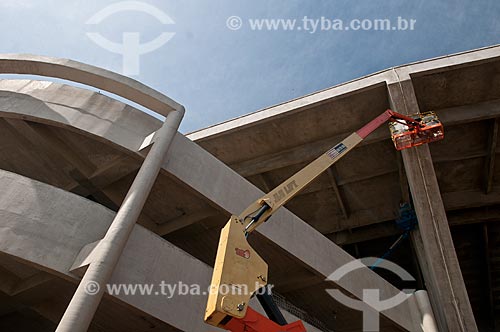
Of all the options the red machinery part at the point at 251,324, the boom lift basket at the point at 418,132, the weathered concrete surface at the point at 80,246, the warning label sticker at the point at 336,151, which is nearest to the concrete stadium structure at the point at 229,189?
the weathered concrete surface at the point at 80,246

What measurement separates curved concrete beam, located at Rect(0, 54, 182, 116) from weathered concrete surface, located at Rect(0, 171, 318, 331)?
325 cm

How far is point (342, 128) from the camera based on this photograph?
544 inches

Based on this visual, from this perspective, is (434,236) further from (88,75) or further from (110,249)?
(88,75)

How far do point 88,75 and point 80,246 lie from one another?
15.5ft

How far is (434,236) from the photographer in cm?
1117

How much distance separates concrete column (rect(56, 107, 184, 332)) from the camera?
6.43m

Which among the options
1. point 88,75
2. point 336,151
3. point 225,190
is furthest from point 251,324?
point 88,75

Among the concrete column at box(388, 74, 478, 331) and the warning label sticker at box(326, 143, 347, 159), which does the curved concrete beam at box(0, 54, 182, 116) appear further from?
the concrete column at box(388, 74, 478, 331)

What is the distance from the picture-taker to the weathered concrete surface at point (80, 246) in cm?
758

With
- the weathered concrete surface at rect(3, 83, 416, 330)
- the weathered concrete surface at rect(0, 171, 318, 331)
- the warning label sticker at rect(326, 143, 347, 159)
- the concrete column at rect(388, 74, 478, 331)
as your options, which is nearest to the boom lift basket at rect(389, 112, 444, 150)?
the concrete column at rect(388, 74, 478, 331)

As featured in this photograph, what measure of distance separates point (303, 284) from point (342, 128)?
5462 mm

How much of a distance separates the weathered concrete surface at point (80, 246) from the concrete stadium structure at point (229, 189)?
3cm

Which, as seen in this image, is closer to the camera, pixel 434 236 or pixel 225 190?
A: pixel 225 190

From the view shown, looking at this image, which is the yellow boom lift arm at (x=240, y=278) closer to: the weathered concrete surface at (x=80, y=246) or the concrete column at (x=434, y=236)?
the weathered concrete surface at (x=80, y=246)
